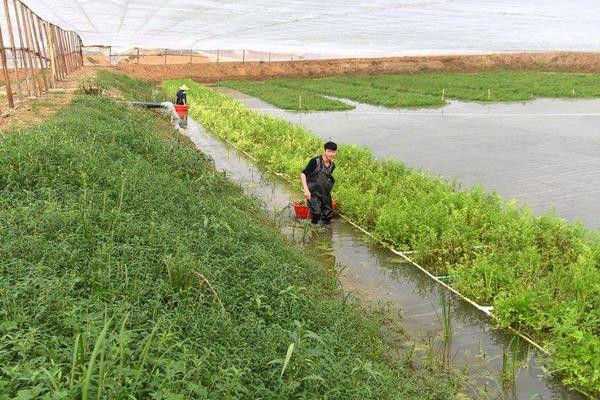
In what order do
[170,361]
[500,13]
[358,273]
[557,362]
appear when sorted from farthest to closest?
[500,13], [358,273], [557,362], [170,361]

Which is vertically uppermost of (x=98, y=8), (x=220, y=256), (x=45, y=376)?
(x=98, y=8)

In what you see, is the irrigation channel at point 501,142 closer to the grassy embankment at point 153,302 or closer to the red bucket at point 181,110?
the red bucket at point 181,110

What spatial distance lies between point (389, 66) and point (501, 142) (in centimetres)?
2626

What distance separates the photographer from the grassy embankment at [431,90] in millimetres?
22125

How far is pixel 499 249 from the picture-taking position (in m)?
5.96

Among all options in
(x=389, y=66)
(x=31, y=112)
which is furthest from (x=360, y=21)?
(x=389, y=66)

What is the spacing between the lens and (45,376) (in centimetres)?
227

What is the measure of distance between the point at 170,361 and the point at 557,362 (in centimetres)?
283

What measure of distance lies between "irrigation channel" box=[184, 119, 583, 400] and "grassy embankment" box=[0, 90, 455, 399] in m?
0.39

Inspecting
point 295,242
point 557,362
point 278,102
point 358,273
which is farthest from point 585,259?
point 278,102

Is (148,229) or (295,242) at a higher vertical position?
(148,229)

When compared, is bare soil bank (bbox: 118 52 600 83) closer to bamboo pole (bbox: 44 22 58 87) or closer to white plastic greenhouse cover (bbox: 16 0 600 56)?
bamboo pole (bbox: 44 22 58 87)

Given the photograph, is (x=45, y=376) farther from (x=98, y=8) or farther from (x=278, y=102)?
(x=278, y=102)

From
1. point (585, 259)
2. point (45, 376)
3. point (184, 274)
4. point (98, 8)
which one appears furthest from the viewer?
point (98, 8)
